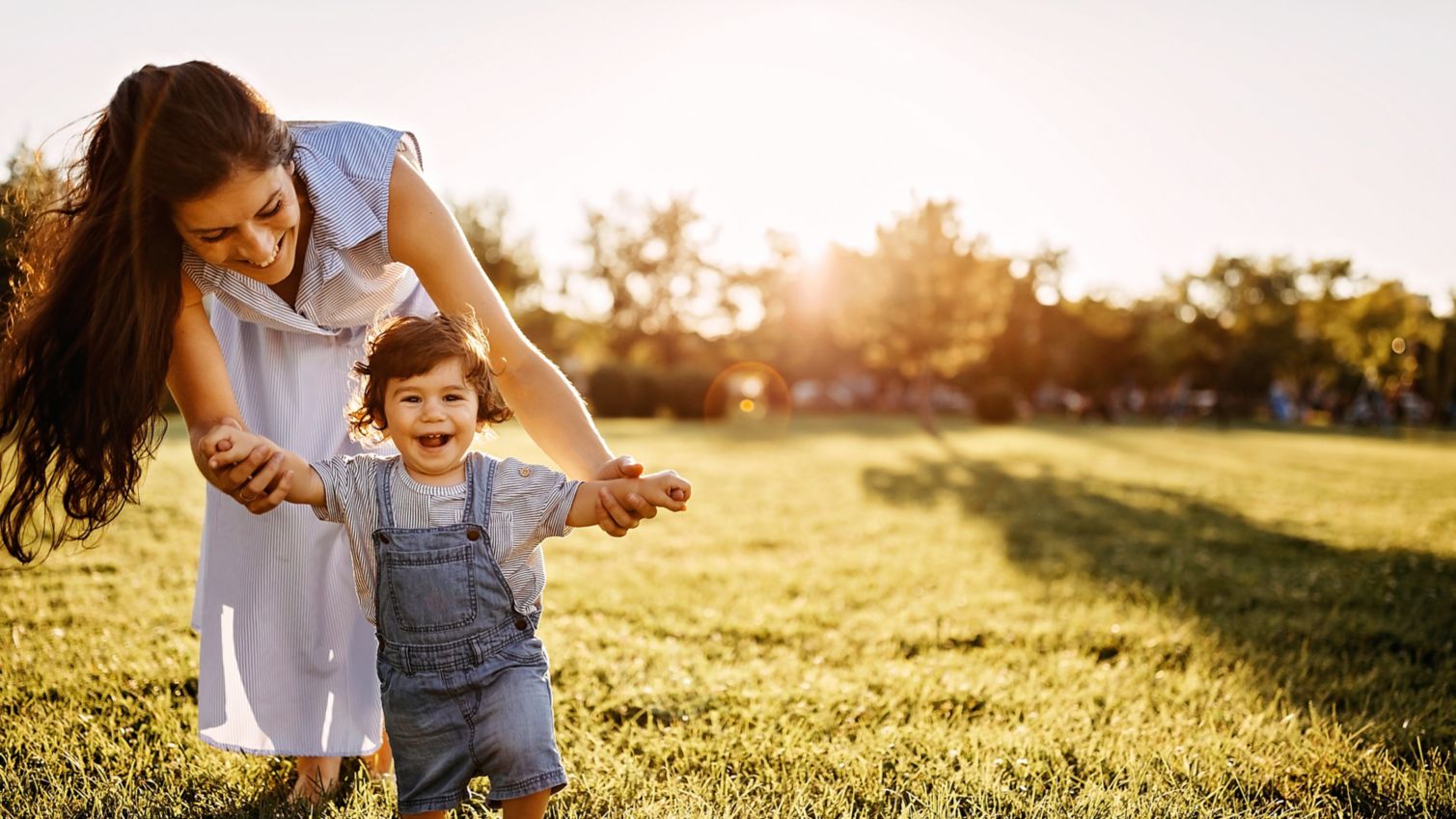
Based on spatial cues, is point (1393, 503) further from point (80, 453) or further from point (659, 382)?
point (659, 382)

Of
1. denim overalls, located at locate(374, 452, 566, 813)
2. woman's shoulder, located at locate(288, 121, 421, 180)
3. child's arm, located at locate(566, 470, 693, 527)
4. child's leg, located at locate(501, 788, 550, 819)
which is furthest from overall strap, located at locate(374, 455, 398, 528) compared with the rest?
woman's shoulder, located at locate(288, 121, 421, 180)

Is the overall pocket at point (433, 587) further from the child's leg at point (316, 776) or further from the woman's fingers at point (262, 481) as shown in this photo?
the child's leg at point (316, 776)

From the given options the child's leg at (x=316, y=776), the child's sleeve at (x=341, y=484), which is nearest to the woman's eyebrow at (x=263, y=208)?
the child's sleeve at (x=341, y=484)

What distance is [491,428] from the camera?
252 cm

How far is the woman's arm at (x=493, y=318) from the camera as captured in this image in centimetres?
247

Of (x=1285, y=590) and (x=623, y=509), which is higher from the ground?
(x=623, y=509)

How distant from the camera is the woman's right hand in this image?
2.00 m

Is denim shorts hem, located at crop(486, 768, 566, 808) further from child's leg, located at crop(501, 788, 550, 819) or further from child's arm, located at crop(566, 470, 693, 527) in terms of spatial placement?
child's arm, located at crop(566, 470, 693, 527)

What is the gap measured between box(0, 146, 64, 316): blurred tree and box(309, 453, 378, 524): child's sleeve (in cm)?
100

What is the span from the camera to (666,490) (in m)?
2.04

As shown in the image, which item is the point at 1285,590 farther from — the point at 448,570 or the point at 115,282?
the point at 115,282

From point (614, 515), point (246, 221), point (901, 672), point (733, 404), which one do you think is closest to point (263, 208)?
point (246, 221)

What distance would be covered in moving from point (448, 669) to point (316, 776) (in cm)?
98

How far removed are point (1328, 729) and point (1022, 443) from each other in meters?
20.3
